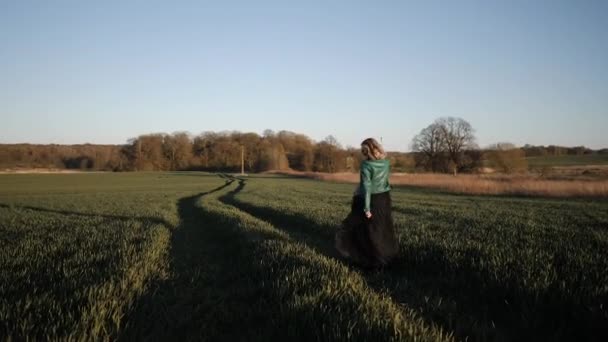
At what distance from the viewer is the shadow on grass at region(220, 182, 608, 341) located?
13.5 feet

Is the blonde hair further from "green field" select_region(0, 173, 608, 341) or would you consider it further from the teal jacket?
"green field" select_region(0, 173, 608, 341)

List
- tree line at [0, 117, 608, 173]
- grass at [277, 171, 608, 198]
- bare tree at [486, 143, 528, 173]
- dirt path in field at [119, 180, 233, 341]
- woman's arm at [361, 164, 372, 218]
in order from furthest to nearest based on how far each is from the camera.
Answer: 1. tree line at [0, 117, 608, 173]
2. bare tree at [486, 143, 528, 173]
3. grass at [277, 171, 608, 198]
4. woman's arm at [361, 164, 372, 218]
5. dirt path in field at [119, 180, 233, 341]

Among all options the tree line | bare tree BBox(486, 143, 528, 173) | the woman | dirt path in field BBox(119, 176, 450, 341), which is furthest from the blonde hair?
the tree line

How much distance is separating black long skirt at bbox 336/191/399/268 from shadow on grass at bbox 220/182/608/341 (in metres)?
0.34

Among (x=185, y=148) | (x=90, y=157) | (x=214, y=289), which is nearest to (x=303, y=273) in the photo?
(x=214, y=289)

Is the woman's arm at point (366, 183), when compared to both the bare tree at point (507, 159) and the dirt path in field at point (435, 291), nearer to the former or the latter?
the dirt path in field at point (435, 291)

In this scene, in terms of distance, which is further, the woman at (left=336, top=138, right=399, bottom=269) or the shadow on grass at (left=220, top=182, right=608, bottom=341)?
the woman at (left=336, top=138, right=399, bottom=269)

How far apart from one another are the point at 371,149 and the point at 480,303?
310cm

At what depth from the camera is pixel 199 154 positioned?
135m

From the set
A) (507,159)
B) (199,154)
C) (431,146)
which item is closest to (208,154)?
(199,154)

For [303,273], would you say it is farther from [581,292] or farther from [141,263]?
[581,292]

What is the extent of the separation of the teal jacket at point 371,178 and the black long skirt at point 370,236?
156 mm

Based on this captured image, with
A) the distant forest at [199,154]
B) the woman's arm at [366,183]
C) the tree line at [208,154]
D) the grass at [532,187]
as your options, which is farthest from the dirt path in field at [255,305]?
the distant forest at [199,154]

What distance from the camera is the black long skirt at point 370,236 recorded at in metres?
6.84
